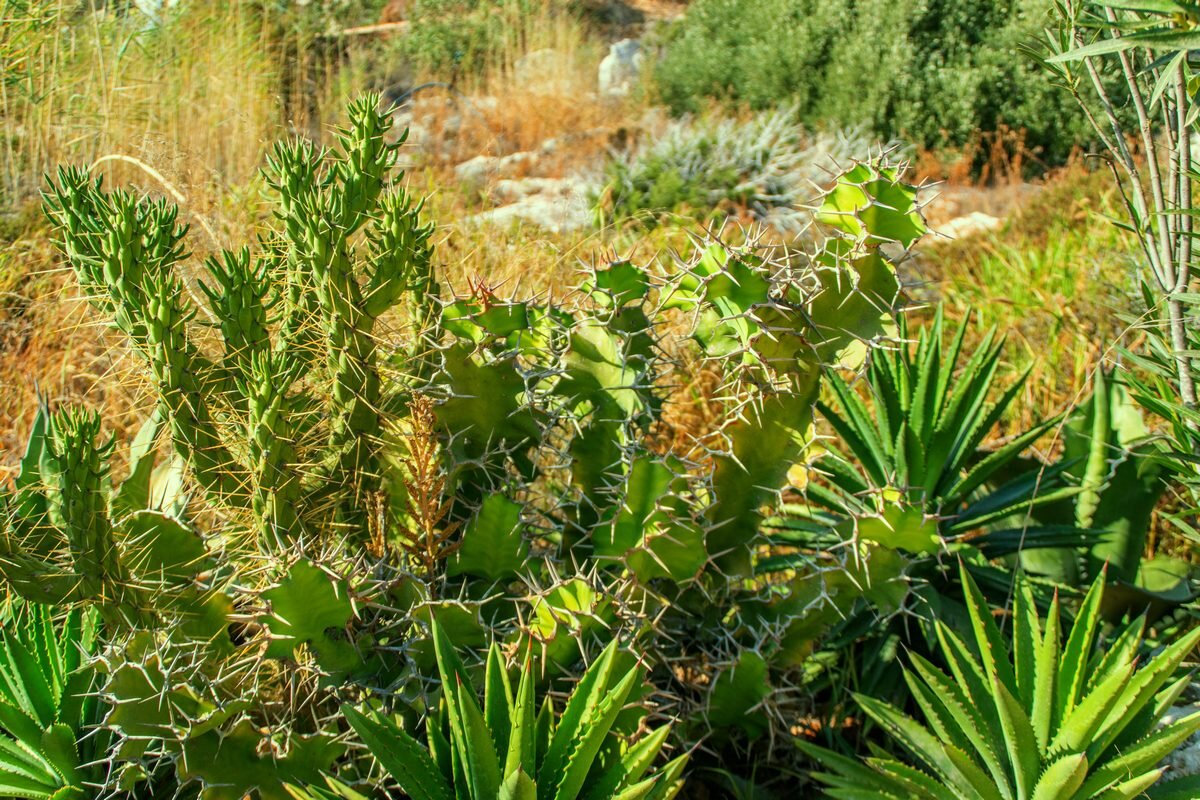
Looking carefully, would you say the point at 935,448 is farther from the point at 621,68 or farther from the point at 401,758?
the point at 621,68

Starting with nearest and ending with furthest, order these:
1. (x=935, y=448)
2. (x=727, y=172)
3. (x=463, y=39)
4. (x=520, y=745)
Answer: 1. (x=520, y=745)
2. (x=935, y=448)
3. (x=727, y=172)
4. (x=463, y=39)

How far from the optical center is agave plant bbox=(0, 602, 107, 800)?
5.59 feet

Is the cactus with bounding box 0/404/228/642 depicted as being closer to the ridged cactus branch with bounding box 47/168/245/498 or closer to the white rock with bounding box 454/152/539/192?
the ridged cactus branch with bounding box 47/168/245/498

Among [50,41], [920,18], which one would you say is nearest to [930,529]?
[50,41]

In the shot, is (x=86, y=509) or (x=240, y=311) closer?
(x=86, y=509)

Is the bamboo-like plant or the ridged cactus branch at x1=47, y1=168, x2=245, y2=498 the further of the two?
the bamboo-like plant

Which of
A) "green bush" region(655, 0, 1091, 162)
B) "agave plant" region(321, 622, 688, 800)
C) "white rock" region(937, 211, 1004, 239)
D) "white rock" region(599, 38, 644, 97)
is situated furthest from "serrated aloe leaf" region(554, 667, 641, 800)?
"white rock" region(599, 38, 644, 97)

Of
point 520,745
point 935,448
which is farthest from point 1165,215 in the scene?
point 520,745

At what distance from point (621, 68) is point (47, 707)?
12205 millimetres

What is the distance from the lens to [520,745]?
1.52 meters

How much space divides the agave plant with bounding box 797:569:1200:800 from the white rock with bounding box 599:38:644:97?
10.8 m

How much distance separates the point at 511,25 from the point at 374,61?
179 cm

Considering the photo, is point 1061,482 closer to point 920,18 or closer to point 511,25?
point 920,18

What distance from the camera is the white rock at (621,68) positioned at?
12.3 metres
